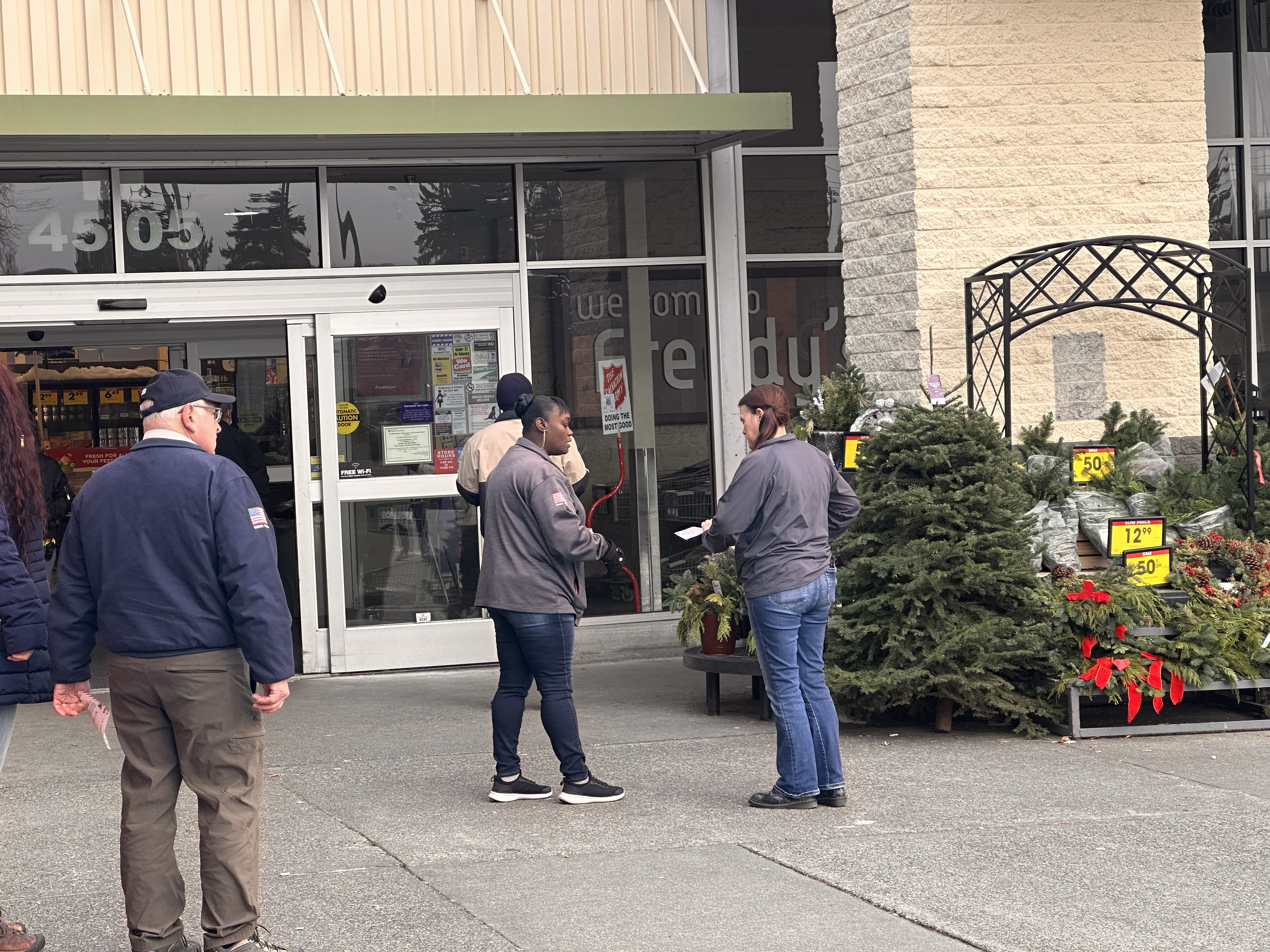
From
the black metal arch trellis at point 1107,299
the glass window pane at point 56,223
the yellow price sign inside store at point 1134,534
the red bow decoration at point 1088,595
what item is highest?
the glass window pane at point 56,223

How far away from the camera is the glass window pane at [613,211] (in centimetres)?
1073

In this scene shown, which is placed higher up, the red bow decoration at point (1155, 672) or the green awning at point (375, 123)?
the green awning at point (375, 123)

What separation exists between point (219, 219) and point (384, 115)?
164cm

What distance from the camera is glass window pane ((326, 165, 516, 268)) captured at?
34.1ft

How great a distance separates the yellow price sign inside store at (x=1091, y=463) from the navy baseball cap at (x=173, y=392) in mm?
5436

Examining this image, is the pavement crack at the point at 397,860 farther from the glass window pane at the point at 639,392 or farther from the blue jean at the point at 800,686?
the glass window pane at the point at 639,392

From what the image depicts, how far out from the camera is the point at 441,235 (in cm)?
1057

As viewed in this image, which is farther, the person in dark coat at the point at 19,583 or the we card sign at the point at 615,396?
the we card sign at the point at 615,396

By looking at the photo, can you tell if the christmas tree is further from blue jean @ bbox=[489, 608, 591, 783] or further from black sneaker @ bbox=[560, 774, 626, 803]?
blue jean @ bbox=[489, 608, 591, 783]

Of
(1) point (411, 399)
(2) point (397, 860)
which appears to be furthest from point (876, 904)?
(1) point (411, 399)

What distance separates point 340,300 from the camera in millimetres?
10312

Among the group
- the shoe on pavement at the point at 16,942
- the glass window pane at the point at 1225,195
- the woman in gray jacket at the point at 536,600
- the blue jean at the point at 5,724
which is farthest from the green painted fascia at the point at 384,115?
the shoe on pavement at the point at 16,942

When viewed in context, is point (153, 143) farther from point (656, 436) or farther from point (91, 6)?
point (656, 436)

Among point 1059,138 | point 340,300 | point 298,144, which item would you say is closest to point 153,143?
point 298,144
